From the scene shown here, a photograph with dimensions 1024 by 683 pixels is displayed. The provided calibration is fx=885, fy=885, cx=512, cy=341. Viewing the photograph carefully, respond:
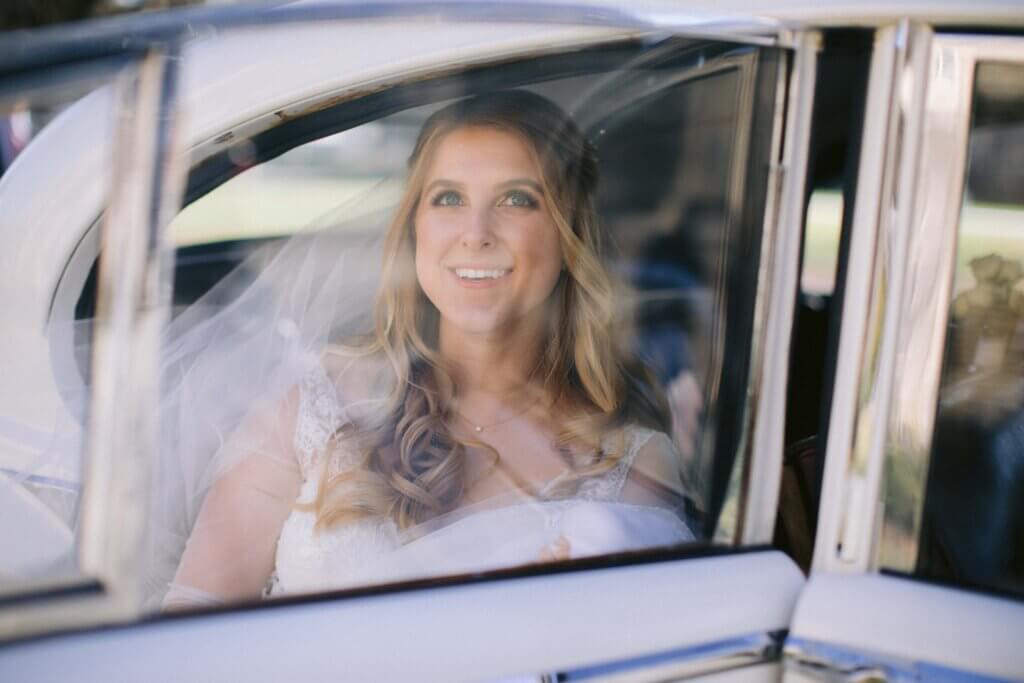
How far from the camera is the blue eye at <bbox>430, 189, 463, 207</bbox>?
1.73m

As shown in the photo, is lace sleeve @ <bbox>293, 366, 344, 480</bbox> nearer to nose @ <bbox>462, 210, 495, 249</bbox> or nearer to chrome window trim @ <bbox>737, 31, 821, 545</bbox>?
nose @ <bbox>462, 210, 495, 249</bbox>

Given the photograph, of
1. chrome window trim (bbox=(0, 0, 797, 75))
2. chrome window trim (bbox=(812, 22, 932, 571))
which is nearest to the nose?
chrome window trim (bbox=(0, 0, 797, 75))

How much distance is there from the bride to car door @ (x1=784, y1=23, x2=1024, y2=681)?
31cm

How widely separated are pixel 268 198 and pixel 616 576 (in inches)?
36.8

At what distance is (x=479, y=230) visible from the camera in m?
1.73

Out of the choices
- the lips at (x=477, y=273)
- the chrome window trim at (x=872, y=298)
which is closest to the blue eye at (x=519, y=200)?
the lips at (x=477, y=273)

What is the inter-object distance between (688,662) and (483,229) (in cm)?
88

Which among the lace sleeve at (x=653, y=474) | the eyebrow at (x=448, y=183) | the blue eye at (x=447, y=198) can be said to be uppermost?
the eyebrow at (x=448, y=183)

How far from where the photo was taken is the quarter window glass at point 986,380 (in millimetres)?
1258

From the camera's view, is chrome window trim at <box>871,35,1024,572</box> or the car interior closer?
chrome window trim at <box>871,35,1024,572</box>

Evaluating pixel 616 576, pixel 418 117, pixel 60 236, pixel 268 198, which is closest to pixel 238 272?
pixel 268 198

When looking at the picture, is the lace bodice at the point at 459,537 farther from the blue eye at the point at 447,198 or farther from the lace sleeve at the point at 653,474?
the blue eye at the point at 447,198

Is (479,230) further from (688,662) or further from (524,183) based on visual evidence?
(688,662)

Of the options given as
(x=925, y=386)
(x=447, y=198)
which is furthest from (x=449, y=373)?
(x=925, y=386)
